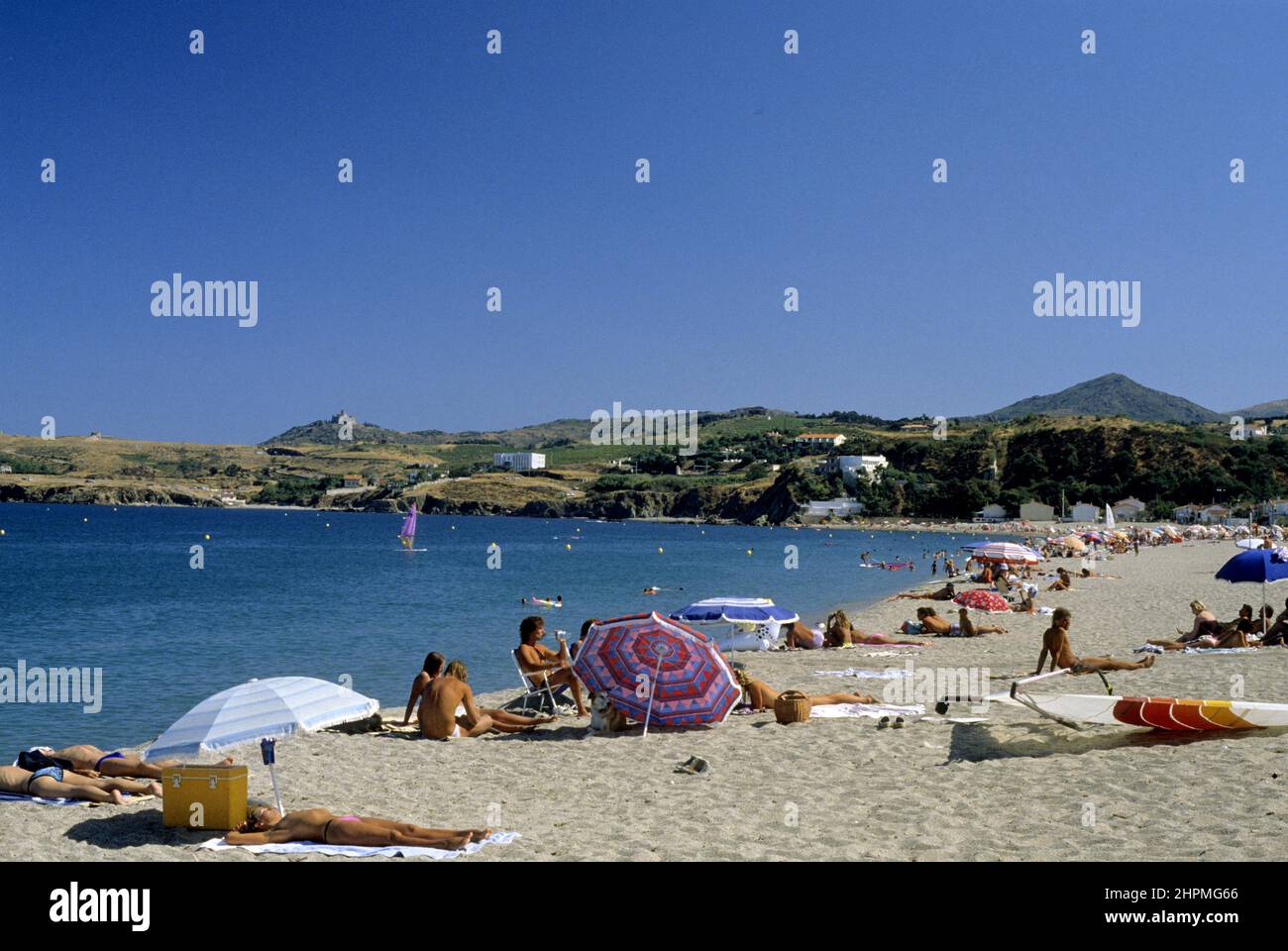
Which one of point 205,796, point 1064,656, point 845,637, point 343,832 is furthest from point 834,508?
point 343,832

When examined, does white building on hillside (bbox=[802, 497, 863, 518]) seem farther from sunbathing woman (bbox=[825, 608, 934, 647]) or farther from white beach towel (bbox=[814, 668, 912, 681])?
white beach towel (bbox=[814, 668, 912, 681])

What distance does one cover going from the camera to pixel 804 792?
8.13m

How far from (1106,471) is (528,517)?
78705mm

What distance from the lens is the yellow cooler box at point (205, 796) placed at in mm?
7258

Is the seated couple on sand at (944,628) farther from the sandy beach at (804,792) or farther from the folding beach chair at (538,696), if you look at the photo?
the folding beach chair at (538,696)

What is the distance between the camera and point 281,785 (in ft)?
28.9

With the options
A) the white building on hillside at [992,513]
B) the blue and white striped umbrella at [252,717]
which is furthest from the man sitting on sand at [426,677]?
the white building on hillside at [992,513]

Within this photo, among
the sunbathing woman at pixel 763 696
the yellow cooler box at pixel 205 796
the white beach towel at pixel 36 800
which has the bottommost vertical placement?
the white beach towel at pixel 36 800

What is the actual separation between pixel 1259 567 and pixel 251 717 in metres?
14.9

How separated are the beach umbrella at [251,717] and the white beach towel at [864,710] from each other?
5165 millimetres

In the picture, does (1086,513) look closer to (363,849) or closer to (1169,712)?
(1169,712)

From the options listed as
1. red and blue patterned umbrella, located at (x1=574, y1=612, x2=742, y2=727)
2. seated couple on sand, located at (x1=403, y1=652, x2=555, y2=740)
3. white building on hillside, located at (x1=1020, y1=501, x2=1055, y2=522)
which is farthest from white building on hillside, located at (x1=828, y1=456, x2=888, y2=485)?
seated couple on sand, located at (x1=403, y1=652, x2=555, y2=740)

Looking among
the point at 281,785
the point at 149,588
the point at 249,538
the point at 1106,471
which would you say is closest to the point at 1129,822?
the point at 281,785

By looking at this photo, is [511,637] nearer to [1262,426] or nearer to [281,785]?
[281,785]
